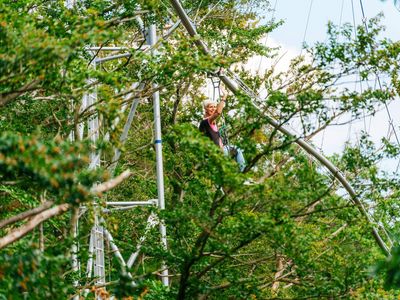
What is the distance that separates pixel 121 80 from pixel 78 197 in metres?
3.43

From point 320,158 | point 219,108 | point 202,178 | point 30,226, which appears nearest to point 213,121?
point 219,108

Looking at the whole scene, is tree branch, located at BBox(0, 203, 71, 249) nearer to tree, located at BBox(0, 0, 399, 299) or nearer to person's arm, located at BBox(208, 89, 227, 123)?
tree, located at BBox(0, 0, 399, 299)

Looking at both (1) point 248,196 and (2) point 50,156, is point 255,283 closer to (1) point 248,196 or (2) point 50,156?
(1) point 248,196

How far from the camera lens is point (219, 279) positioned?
1127 centimetres

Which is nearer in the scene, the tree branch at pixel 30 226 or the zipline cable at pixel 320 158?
the tree branch at pixel 30 226

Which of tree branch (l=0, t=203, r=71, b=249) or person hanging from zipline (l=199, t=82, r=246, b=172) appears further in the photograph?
person hanging from zipline (l=199, t=82, r=246, b=172)

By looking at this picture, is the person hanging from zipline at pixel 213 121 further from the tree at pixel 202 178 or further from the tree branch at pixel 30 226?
the tree branch at pixel 30 226

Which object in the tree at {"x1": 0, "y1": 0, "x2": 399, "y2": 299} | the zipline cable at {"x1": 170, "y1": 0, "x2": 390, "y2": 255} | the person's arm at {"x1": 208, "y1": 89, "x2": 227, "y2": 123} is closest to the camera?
the tree at {"x1": 0, "y1": 0, "x2": 399, "y2": 299}

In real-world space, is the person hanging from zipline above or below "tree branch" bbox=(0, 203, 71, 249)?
above

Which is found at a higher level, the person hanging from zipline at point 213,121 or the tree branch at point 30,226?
the person hanging from zipline at point 213,121

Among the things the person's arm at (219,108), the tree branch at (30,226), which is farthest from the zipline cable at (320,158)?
the tree branch at (30,226)

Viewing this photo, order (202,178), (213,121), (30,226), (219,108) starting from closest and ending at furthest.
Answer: (30,226) < (202,178) < (219,108) < (213,121)

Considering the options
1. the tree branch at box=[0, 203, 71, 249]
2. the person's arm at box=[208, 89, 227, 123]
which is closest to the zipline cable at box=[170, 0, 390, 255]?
the person's arm at box=[208, 89, 227, 123]

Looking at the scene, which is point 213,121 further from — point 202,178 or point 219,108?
point 202,178
